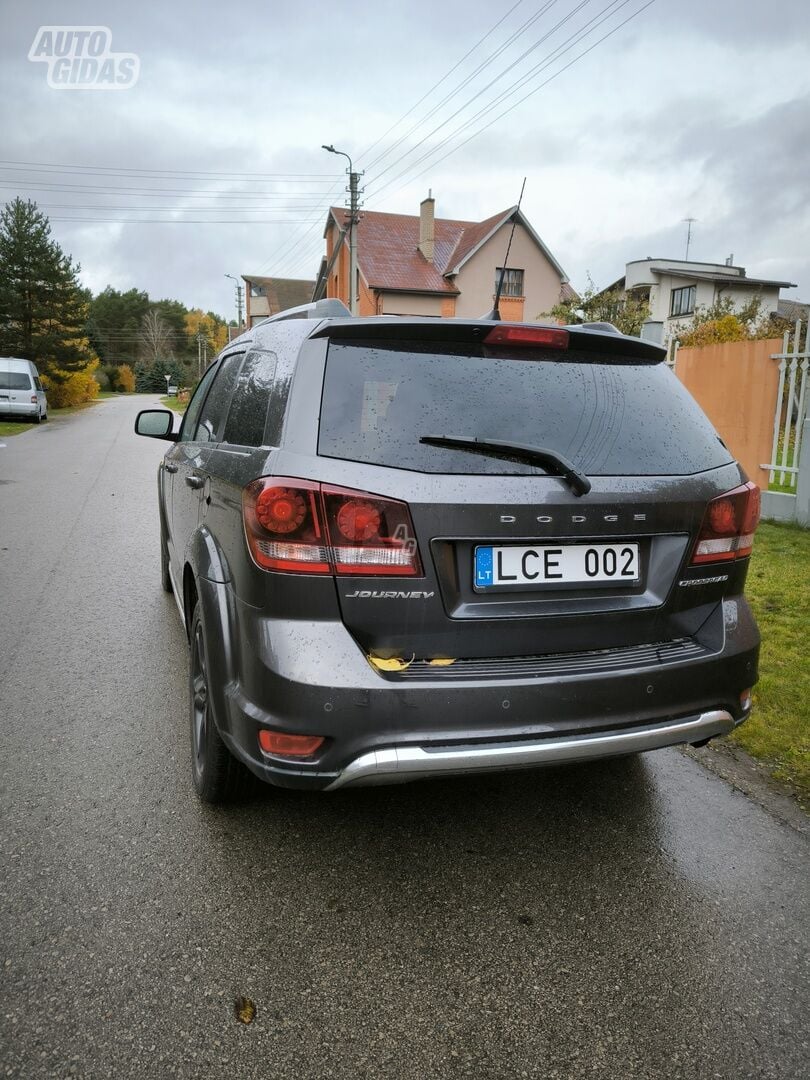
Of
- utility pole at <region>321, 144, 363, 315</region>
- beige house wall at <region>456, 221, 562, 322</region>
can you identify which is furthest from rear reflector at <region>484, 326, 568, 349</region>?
beige house wall at <region>456, 221, 562, 322</region>

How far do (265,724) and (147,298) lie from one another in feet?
432

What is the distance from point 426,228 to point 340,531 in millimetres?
43092

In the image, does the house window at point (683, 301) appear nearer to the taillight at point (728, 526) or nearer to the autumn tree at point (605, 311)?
the autumn tree at point (605, 311)

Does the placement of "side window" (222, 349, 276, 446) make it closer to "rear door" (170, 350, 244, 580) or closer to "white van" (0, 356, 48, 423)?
"rear door" (170, 350, 244, 580)

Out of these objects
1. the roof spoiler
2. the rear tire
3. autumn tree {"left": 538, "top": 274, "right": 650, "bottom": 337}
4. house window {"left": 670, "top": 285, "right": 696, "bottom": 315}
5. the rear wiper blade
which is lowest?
the rear tire

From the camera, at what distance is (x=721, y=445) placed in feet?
9.45

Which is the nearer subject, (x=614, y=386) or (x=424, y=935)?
(x=424, y=935)

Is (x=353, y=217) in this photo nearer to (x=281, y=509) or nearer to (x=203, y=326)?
(x=281, y=509)

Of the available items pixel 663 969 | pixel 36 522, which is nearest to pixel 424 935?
pixel 663 969

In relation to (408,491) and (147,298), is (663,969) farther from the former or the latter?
(147,298)

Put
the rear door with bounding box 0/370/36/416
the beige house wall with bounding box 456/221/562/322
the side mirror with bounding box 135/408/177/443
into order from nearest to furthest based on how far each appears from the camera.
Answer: the side mirror with bounding box 135/408/177/443 < the rear door with bounding box 0/370/36/416 < the beige house wall with bounding box 456/221/562/322

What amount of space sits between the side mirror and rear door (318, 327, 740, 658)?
2.80m

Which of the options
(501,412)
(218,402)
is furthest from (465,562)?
(218,402)

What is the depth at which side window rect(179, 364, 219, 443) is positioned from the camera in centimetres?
435
